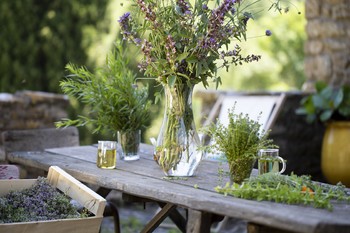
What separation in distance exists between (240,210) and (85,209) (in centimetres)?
62

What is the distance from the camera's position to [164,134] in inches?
107

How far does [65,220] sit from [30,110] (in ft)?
8.28

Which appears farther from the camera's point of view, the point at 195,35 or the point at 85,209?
the point at 195,35

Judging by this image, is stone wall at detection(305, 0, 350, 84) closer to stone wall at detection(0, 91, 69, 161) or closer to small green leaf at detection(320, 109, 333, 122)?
small green leaf at detection(320, 109, 333, 122)

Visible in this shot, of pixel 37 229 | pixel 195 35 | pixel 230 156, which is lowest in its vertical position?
pixel 37 229

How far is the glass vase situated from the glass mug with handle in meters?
0.76

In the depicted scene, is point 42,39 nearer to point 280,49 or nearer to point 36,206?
point 36,206

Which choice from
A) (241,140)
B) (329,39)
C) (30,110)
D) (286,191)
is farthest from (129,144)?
(329,39)

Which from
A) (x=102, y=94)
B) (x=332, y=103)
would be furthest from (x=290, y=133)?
(x=102, y=94)

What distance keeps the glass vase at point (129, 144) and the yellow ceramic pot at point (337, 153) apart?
1.90 meters

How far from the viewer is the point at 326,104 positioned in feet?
15.7

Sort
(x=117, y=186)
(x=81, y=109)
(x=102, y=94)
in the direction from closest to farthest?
(x=117, y=186) < (x=102, y=94) < (x=81, y=109)

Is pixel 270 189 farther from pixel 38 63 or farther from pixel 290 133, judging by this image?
pixel 38 63

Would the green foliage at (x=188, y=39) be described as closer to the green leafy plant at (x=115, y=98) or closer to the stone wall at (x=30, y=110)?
the green leafy plant at (x=115, y=98)
